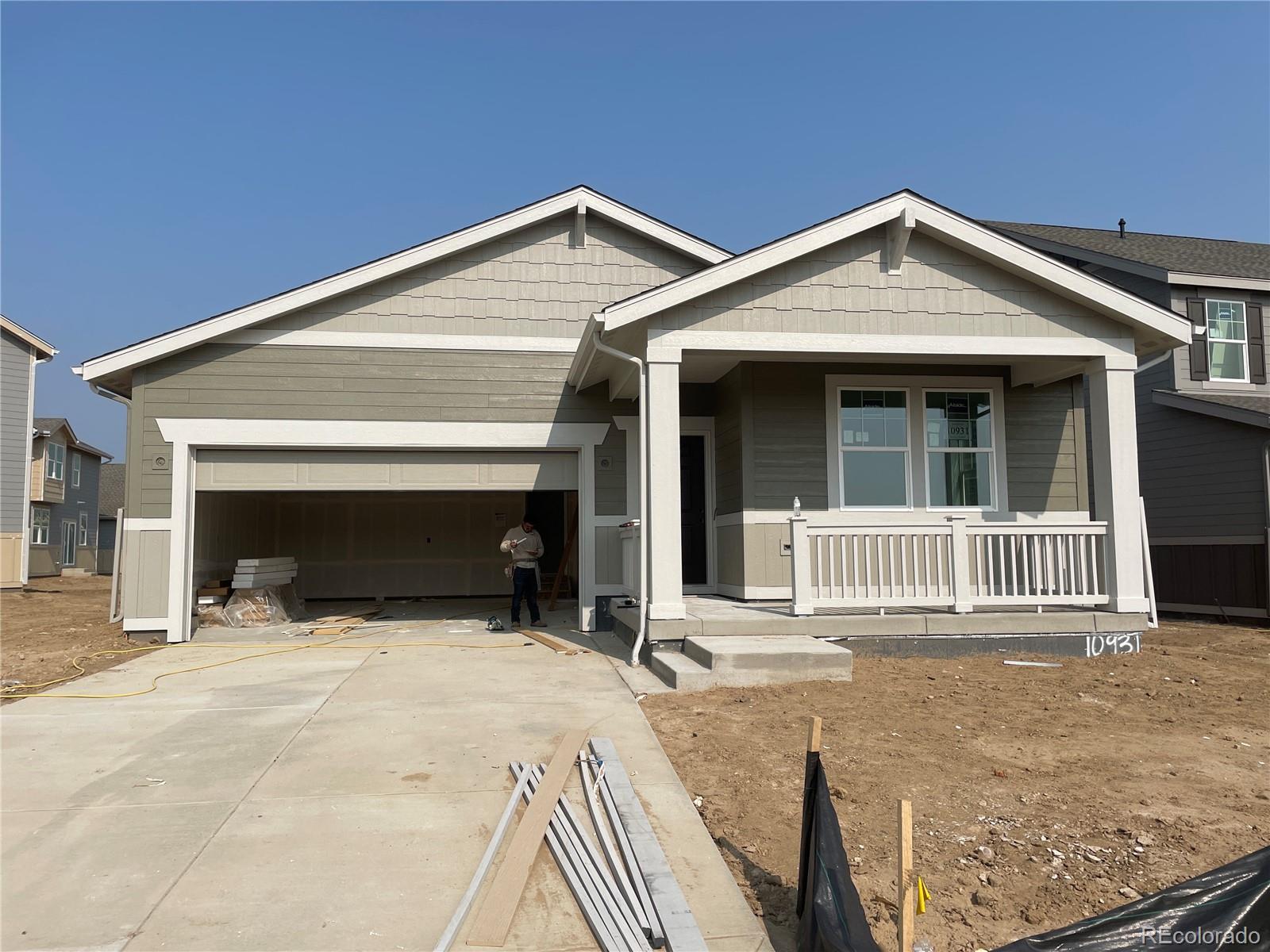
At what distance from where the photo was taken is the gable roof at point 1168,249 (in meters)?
14.1

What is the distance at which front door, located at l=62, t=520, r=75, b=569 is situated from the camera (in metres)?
31.0

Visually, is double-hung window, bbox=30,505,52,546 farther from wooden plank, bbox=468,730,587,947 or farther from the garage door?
wooden plank, bbox=468,730,587,947

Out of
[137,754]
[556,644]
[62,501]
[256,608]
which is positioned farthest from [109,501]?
[137,754]

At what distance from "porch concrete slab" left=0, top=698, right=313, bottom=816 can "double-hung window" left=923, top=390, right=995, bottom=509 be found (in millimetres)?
7337

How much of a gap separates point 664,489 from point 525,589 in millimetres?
3954

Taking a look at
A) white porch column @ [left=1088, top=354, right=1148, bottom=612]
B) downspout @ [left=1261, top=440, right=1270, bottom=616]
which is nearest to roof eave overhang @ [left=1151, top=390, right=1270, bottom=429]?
downspout @ [left=1261, top=440, right=1270, bottom=616]

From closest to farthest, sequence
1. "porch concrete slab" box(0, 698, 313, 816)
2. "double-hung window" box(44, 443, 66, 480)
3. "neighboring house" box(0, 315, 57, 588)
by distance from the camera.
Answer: "porch concrete slab" box(0, 698, 313, 816) < "neighboring house" box(0, 315, 57, 588) < "double-hung window" box(44, 443, 66, 480)

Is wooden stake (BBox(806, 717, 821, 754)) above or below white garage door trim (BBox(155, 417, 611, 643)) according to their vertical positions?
below

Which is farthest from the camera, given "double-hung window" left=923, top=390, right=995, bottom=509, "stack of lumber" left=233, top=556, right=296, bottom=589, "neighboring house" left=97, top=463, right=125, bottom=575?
"neighboring house" left=97, top=463, right=125, bottom=575

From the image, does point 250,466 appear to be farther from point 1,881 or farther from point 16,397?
point 16,397

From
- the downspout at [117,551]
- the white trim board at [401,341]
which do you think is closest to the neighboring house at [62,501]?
the downspout at [117,551]

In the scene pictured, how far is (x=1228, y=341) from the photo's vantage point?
554 inches

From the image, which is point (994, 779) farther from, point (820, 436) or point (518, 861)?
point (820, 436)

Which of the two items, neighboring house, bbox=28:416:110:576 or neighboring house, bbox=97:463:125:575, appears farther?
neighboring house, bbox=97:463:125:575
